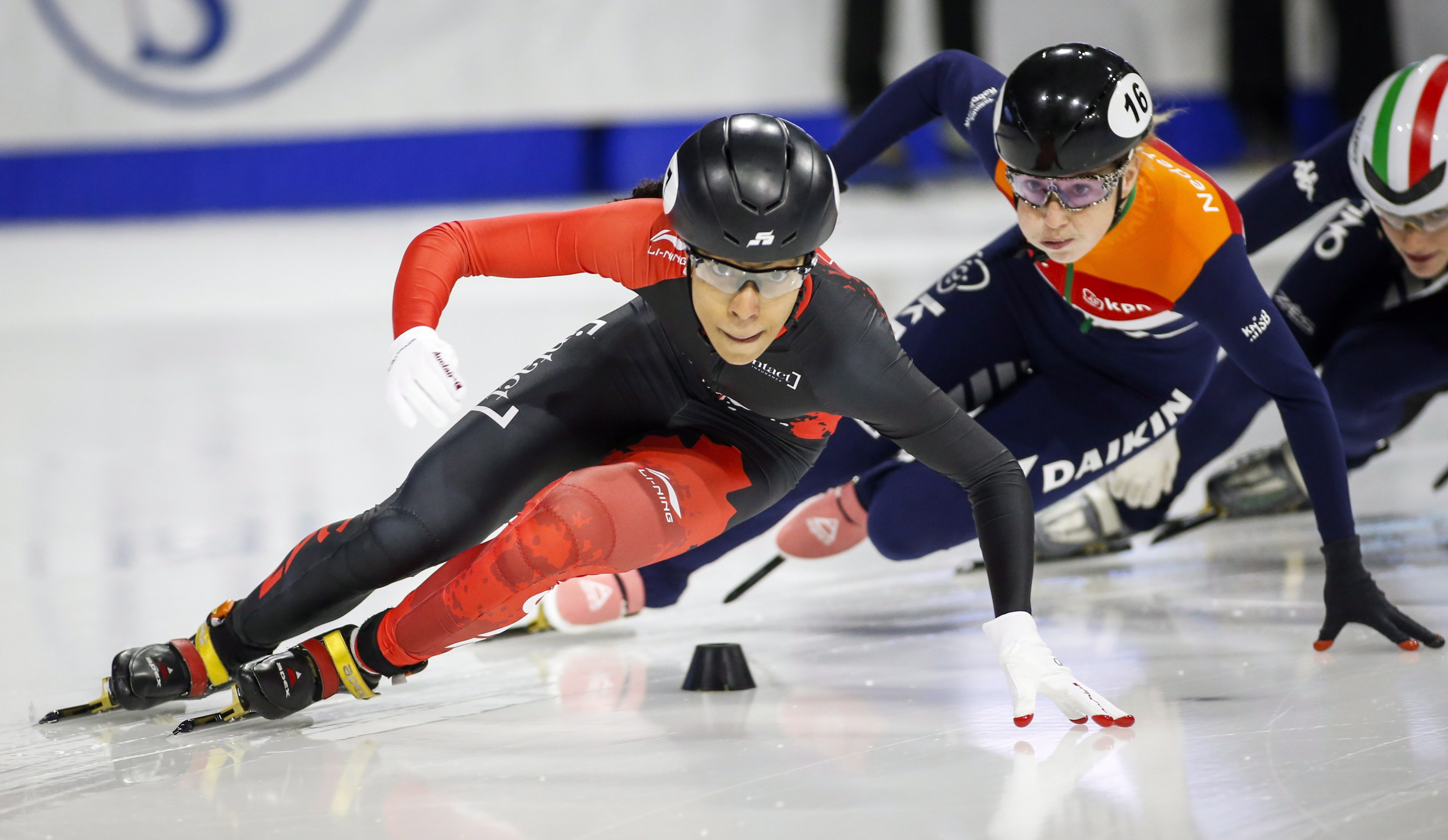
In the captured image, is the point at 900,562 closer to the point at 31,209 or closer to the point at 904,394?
the point at 904,394

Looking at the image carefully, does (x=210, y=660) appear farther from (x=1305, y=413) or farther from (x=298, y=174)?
(x=298, y=174)

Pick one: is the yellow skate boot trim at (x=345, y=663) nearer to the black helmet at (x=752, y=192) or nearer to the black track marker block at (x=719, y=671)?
the black track marker block at (x=719, y=671)

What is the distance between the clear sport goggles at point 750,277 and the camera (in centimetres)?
269

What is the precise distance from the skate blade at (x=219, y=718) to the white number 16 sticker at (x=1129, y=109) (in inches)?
81.5

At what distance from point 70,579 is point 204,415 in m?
2.18

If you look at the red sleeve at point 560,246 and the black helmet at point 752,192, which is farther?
the red sleeve at point 560,246

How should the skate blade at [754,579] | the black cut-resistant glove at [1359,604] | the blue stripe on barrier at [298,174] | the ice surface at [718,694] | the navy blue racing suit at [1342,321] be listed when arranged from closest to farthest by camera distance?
the ice surface at [718,694] < the black cut-resistant glove at [1359,604] < the skate blade at [754,579] < the navy blue racing suit at [1342,321] < the blue stripe on barrier at [298,174]

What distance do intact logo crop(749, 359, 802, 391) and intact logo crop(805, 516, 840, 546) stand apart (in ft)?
3.64

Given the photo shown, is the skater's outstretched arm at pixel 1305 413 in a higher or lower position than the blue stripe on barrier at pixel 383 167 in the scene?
lower

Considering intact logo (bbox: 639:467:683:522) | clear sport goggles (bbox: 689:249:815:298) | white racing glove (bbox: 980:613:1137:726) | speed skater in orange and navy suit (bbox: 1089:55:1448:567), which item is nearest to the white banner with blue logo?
speed skater in orange and navy suit (bbox: 1089:55:1448:567)

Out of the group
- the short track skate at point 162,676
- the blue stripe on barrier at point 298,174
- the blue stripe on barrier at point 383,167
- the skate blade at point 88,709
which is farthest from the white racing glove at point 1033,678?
the blue stripe on barrier at point 298,174

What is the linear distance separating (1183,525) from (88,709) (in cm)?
306

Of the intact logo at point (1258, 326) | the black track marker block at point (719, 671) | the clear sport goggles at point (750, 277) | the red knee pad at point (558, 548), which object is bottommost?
the black track marker block at point (719, 671)

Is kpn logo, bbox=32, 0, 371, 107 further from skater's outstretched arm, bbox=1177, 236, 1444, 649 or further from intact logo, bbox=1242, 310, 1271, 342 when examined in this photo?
intact logo, bbox=1242, 310, 1271, 342
